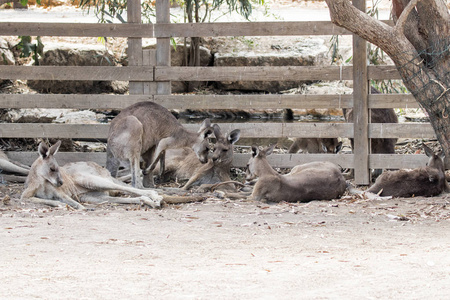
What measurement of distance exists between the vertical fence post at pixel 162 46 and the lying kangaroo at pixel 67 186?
66.2 inches

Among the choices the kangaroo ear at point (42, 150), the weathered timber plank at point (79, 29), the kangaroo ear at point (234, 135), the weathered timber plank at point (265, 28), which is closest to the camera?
the kangaroo ear at point (42, 150)

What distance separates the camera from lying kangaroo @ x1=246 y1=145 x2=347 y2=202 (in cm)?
757

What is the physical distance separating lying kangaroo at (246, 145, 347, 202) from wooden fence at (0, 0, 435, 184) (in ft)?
3.58

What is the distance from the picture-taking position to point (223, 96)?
8914 mm

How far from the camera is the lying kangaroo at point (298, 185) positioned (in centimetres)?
757

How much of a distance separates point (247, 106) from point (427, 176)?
8.10 feet

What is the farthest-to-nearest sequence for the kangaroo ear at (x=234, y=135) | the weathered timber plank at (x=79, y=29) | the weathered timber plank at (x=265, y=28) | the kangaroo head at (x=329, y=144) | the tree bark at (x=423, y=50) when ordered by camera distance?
the kangaroo head at (x=329, y=144) → the weathered timber plank at (x=79, y=29) → the weathered timber plank at (x=265, y=28) → the kangaroo ear at (x=234, y=135) → the tree bark at (x=423, y=50)

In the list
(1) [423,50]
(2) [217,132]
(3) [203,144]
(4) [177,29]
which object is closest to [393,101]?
(1) [423,50]

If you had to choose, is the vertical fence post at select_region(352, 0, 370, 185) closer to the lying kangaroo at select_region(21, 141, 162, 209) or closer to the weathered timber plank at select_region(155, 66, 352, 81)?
the weathered timber plank at select_region(155, 66, 352, 81)

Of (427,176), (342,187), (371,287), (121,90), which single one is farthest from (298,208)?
(121,90)

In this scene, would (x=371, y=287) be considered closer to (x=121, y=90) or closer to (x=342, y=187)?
(x=342, y=187)

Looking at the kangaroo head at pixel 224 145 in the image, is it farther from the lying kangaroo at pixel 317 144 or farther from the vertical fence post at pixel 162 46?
the lying kangaroo at pixel 317 144

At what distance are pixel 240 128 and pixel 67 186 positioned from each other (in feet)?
8.48

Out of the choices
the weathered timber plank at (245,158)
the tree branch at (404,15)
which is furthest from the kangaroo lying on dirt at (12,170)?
the tree branch at (404,15)
